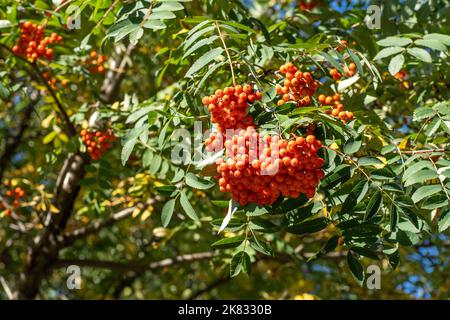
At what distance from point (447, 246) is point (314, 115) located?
390 cm

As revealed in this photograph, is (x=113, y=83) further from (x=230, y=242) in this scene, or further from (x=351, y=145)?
(x=351, y=145)

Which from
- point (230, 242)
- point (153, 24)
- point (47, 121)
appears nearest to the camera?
point (230, 242)

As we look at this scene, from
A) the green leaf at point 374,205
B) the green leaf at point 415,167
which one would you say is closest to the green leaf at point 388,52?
the green leaf at point 415,167

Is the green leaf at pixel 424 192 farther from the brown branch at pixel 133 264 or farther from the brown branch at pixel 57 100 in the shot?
the brown branch at pixel 133 264

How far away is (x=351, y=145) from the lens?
2604 millimetres

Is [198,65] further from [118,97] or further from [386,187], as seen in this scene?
[118,97]

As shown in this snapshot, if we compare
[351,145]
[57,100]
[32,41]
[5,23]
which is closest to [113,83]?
[57,100]

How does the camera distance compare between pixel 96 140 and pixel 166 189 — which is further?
pixel 96 140

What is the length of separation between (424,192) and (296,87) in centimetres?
74

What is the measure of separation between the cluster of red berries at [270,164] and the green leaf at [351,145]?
0.68ft

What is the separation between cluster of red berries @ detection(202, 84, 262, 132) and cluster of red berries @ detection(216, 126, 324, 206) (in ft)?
0.28

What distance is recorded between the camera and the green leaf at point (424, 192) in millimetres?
2662

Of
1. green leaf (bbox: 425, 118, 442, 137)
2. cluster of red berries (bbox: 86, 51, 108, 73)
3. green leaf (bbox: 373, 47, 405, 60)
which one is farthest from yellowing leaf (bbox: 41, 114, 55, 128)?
green leaf (bbox: 425, 118, 442, 137)

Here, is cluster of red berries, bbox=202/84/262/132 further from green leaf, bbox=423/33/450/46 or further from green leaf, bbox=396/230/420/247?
green leaf, bbox=423/33/450/46
